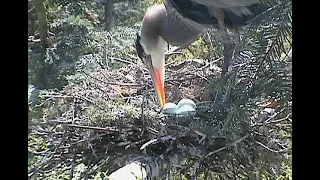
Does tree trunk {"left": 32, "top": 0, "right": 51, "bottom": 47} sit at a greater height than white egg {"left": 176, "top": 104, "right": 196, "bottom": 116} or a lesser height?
greater

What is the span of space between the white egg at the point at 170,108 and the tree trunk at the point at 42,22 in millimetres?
265

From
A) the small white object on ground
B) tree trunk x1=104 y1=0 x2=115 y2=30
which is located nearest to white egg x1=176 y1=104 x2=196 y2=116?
the small white object on ground

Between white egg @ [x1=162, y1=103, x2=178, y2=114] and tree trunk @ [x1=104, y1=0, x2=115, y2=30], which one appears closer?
tree trunk @ [x1=104, y1=0, x2=115, y2=30]

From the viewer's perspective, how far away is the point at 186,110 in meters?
0.74

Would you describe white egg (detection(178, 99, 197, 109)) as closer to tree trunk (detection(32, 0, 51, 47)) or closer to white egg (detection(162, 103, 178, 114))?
white egg (detection(162, 103, 178, 114))

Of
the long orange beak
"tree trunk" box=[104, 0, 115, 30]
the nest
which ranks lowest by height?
the nest

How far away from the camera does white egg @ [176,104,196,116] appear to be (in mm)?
724

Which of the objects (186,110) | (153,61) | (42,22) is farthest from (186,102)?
(42,22)

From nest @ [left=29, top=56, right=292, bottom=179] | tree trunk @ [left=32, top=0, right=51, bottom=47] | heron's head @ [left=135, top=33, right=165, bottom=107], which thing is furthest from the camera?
heron's head @ [left=135, top=33, right=165, bottom=107]

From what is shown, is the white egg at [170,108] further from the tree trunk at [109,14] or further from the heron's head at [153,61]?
the tree trunk at [109,14]

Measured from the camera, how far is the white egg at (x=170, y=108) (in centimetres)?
75

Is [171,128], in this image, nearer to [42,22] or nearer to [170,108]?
[170,108]
